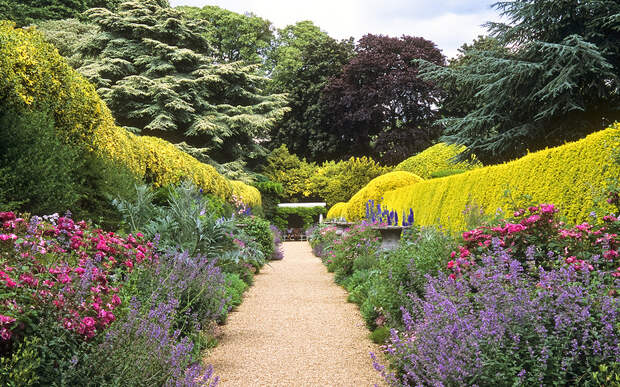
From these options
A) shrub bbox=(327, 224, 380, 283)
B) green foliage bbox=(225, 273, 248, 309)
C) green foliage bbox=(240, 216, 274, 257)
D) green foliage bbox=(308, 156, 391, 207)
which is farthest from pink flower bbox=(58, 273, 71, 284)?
green foliage bbox=(308, 156, 391, 207)

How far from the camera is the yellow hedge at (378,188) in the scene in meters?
14.0

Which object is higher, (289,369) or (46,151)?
(46,151)

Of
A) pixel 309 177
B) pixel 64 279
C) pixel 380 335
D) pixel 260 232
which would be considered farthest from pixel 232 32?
pixel 64 279

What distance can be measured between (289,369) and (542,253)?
2507mm

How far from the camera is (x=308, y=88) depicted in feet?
107

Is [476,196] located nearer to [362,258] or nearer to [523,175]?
[523,175]

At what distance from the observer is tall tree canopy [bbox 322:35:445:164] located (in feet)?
92.1

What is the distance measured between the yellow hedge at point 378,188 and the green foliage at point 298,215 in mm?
12358

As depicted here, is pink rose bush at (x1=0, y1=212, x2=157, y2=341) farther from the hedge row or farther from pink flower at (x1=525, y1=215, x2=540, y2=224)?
the hedge row

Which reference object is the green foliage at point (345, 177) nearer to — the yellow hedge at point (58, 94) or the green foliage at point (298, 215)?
the green foliage at point (298, 215)

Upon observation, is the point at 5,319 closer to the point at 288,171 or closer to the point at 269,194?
the point at 269,194

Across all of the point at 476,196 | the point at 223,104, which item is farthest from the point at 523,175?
the point at 223,104

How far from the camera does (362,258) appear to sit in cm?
856

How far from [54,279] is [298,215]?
2653cm
